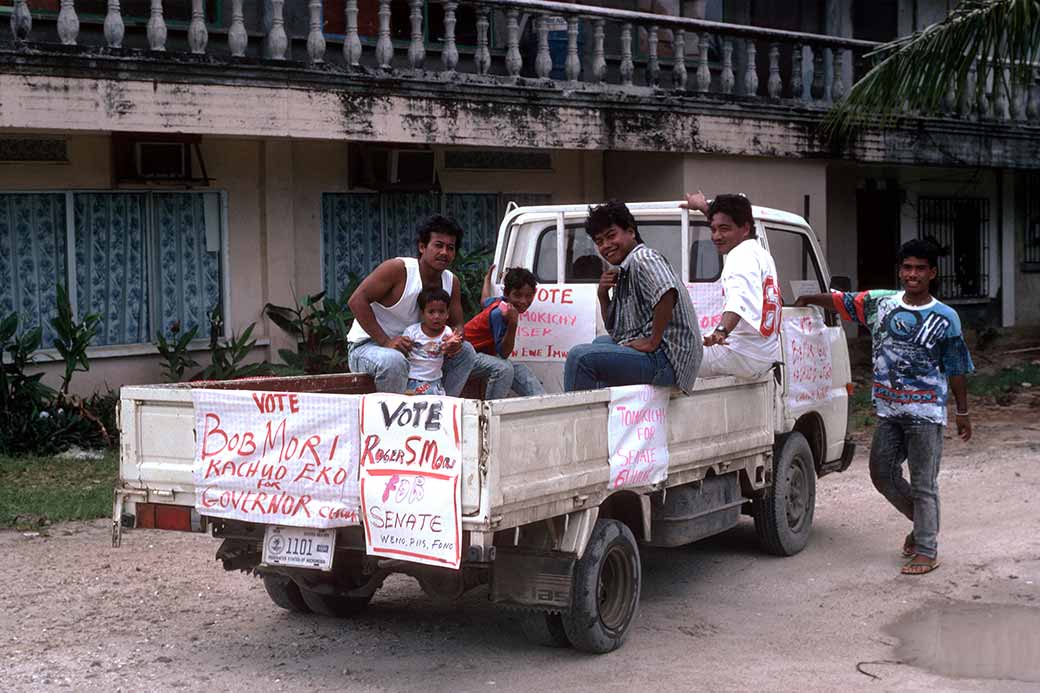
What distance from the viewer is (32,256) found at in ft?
37.8

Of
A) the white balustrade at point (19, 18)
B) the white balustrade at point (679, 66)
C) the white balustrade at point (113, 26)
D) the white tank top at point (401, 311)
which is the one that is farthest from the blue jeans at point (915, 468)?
the white balustrade at point (679, 66)

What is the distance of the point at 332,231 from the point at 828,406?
262 inches

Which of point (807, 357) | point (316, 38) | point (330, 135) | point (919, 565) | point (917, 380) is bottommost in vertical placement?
point (919, 565)

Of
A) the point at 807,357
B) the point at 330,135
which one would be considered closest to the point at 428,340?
the point at 807,357

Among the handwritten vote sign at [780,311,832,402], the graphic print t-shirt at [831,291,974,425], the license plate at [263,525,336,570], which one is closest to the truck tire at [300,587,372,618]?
the license plate at [263,525,336,570]

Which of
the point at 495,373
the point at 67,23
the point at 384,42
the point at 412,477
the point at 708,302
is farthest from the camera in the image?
the point at 384,42

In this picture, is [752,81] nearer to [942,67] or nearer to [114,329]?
[942,67]

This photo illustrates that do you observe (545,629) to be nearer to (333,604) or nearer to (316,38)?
(333,604)

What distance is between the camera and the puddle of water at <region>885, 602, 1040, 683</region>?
18.1 ft

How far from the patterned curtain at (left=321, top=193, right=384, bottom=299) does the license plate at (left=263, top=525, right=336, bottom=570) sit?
8152 mm

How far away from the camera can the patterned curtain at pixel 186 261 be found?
484 inches

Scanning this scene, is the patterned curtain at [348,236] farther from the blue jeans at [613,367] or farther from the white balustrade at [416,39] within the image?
the blue jeans at [613,367]

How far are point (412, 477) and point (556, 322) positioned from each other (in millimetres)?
2780

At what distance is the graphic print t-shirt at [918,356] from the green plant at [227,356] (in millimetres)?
6447
